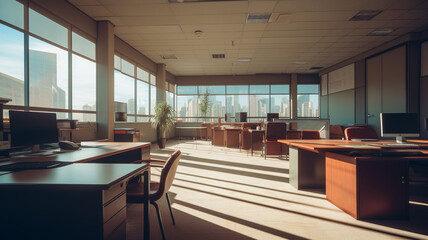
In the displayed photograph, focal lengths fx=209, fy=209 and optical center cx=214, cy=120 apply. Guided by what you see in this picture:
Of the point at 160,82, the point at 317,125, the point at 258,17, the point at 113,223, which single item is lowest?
the point at 113,223

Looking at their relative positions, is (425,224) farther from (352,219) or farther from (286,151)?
(286,151)

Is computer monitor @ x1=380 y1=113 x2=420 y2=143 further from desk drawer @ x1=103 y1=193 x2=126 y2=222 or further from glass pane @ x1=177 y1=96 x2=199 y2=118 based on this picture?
glass pane @ x1=177 y1=96 x2=199 y2=118

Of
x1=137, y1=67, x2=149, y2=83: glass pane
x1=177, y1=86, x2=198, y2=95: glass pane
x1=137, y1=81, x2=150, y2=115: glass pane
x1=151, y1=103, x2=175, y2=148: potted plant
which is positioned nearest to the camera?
x1=151, y1=103, x2=175, y2=148: potted plant

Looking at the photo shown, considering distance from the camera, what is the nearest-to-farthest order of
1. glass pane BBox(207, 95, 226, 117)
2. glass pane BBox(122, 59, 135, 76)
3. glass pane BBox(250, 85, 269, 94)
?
glass pane BBox(122, 59, 135, 76)
glass pane BBox(250, 85, 269, 94)
glass pane BBox(207, 95, 226, 117)

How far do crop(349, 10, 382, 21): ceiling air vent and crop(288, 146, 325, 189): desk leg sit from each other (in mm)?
3944

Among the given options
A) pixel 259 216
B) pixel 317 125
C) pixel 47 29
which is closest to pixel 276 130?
pixel 317 125

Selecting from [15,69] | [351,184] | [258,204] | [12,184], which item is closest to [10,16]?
[15,69]

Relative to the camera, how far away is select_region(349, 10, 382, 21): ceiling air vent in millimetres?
4925

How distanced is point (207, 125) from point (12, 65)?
323 inches

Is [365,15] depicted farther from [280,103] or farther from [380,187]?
[280,103]

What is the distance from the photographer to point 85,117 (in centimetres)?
516

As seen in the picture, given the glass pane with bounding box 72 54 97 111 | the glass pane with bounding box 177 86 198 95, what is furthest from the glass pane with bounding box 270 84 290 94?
the glass pane with bounding box 72 54 97 111

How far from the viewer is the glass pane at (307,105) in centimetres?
1132

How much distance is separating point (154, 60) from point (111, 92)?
3743 millimetres
